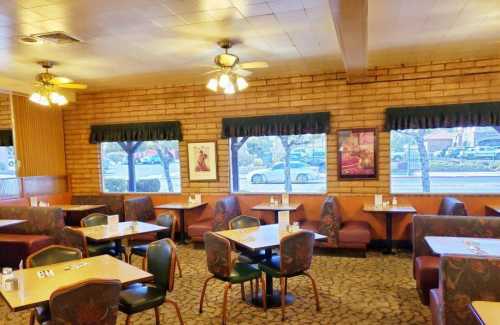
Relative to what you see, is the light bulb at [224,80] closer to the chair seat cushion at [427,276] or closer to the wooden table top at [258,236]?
the wooden table top at [258,236]

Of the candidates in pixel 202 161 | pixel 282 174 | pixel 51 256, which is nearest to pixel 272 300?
pixel 51 256

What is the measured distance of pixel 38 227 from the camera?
5.36m

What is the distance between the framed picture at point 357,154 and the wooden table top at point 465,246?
2546mm

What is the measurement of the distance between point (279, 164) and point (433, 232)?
3103 millimetres

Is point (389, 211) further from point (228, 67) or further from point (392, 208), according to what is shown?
point (228, 67)

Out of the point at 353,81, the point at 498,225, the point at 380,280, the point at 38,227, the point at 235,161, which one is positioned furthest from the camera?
the point at 235,161

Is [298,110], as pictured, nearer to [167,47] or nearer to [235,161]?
[235,161]

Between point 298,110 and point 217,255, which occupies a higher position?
point 298,110

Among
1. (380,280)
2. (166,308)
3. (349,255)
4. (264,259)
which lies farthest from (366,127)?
(166,308)

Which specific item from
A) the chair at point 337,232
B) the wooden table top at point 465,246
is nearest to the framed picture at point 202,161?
the chair at point 337,232

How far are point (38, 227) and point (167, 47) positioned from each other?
11.1 ft

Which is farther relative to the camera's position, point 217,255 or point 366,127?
point 366,127

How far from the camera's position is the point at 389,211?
17.0 feet

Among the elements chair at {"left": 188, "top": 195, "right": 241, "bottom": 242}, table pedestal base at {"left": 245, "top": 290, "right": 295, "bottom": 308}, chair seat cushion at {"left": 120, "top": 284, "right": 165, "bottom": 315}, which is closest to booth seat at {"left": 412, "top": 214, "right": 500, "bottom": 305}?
table pedestal base at {"left": 245, "top": 290, "right": 295, "bottom": 308}
